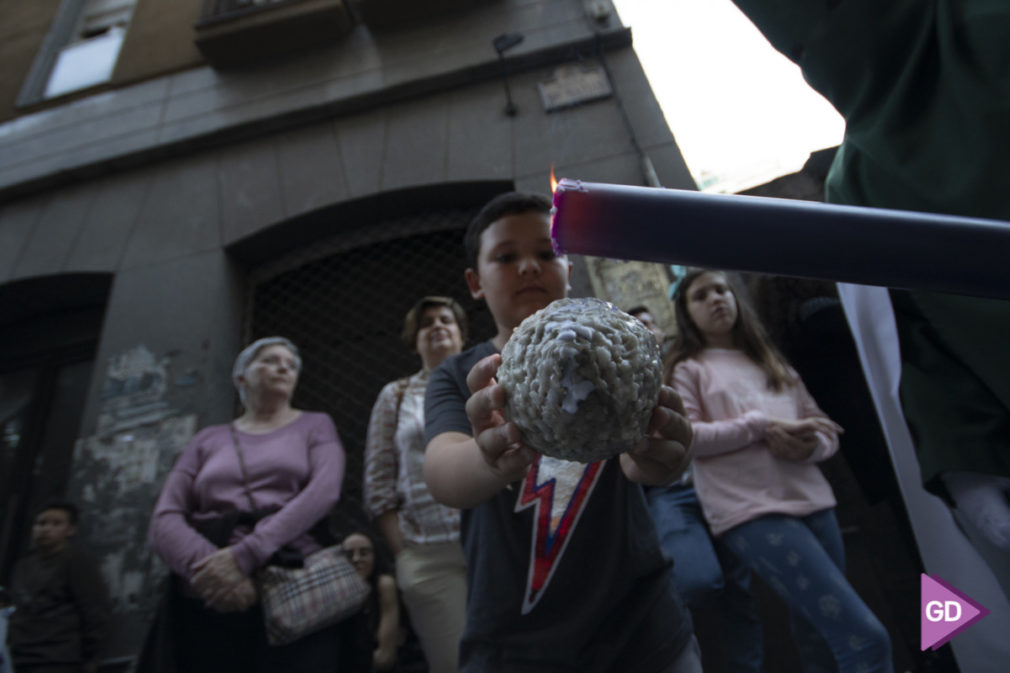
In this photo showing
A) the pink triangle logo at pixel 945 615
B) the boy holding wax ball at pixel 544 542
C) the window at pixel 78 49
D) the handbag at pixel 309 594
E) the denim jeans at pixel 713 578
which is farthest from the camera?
the window at pixel 78 49

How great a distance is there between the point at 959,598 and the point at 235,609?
1824 millimetres

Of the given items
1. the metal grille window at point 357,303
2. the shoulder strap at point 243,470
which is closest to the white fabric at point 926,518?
the shoulder strap at point 243,470

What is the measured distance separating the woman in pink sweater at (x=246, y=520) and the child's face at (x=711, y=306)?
1.48 meters

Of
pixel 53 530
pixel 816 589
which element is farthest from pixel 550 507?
pixel 53 530

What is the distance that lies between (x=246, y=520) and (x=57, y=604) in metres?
1.43

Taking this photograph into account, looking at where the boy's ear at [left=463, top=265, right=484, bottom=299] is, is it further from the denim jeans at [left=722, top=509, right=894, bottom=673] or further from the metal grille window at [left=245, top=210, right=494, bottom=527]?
the metal grille window at [left=245, top=210, right=494, bottom=527]

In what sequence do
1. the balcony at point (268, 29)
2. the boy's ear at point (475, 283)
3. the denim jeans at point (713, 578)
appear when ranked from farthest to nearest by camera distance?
the balcony at point (268, 29), the denim jeans at point (713, 578), the boy's ear at point (475, 283)

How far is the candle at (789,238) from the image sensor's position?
1.09 ft

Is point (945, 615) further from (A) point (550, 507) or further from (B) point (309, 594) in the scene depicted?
(B) point (309, 594)

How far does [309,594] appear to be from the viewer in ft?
5.35

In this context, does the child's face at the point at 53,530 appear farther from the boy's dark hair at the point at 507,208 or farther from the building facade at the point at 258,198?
the boy's dark hair at the point at 507,208

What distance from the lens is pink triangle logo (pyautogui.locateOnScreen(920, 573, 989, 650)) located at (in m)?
0.55

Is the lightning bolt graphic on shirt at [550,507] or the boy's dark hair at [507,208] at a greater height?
the boy's dark hair at [507,208]

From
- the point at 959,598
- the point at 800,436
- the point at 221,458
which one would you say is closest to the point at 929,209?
the point at 959,598
